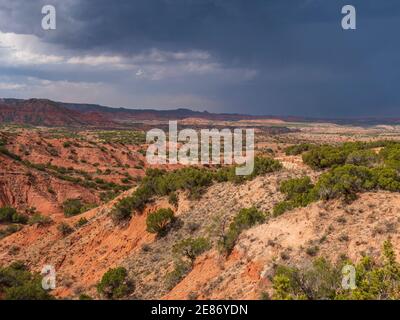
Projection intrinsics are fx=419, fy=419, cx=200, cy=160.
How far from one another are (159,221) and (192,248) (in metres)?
4.84

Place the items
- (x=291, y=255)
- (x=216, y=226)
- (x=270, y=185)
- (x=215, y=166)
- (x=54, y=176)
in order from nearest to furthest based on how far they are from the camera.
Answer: (x=291, y=255)
(x=216, y=226)
(x=270, y=185)
(x=54, y=176)
(x=215, y=166)

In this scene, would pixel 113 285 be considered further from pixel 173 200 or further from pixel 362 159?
pixel 362 159

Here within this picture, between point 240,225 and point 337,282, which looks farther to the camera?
point 240,225

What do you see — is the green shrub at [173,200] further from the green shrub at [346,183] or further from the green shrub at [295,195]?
the green shrub at [346,183]

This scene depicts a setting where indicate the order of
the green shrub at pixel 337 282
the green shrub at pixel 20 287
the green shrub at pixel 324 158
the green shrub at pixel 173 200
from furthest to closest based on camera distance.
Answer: the green shrub at pixel 173 200 → the green shrub at pixel 324 158 → the green shrub at pixel 20 287 → the green shrub at pixel 337 282

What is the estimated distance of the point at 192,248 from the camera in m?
19.2

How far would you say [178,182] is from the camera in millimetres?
26938

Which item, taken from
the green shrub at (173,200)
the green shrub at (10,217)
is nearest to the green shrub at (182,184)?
the green shrub at (173,200)

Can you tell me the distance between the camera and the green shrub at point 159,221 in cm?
2355

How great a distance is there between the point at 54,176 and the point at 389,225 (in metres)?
52.3

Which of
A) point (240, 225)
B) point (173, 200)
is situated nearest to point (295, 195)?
point (240, 225)

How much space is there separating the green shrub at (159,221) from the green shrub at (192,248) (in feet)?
13.2

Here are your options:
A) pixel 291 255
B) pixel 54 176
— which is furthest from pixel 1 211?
pixel 291 255

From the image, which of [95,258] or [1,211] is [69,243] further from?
[1,211]
